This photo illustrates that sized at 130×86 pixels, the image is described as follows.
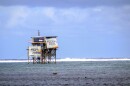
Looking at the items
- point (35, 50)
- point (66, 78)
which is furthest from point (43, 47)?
point (66, 78)

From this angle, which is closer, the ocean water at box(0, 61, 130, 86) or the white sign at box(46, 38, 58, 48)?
the ocean water at box(0, 61, 130, 86)

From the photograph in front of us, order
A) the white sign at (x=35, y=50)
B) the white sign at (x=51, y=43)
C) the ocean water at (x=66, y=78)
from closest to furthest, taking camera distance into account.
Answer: the ocean water at (x=66, y=78), the white sign at (x=51, y=43), the white sign at (x=35, y=50)

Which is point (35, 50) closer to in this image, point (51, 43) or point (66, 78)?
point (51, 43)

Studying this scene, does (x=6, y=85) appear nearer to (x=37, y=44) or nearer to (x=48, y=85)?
(x=48, y=85)

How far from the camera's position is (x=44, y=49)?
512 ft

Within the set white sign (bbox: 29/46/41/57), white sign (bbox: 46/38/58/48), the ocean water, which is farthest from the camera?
white sign (bbox: 29/46/41/57)

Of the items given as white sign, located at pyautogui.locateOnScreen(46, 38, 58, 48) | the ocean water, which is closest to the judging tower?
white sign, located at pyautogui.locateOnScreen(46, 38, 58, 48)

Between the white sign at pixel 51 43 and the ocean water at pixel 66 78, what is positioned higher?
the white sign at pixel 51 43

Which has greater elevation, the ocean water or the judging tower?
the judging tower

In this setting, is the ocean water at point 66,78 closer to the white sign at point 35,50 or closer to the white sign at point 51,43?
the white sign at point 51,43

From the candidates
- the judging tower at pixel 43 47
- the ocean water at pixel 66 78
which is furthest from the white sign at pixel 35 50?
the ocean water at pixel 66 78

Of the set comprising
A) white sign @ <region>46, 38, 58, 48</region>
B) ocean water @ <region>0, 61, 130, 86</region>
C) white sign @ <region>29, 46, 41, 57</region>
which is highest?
white sign @ <region>46, 38, 58, 48</region>

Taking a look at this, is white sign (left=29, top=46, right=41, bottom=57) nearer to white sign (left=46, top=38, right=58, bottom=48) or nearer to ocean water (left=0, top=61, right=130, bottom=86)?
white sign (left=46, top=38, right=58, bottom=48)

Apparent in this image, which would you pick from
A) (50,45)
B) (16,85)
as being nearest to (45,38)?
(50,45)
